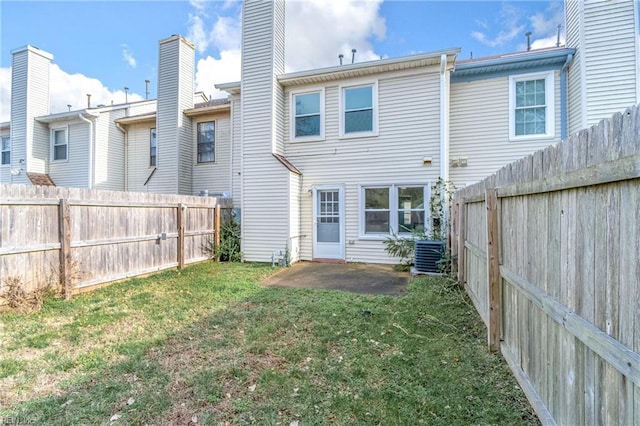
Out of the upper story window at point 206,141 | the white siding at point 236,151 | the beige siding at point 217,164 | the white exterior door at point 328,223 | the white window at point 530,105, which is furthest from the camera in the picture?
the upper story window at point 206,141

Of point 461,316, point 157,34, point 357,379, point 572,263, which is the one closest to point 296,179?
point 461,316

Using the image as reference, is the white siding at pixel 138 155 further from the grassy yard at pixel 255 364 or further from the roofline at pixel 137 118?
the grassy yard at pixel 255 364

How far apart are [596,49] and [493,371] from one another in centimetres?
881

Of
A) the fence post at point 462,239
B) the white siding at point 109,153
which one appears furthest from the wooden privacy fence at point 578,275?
the white siding at point 109,153

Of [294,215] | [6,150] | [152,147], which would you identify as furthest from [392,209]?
[6,150]

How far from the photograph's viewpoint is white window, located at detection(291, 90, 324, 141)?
30.5 feet

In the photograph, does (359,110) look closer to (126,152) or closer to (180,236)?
(180,236)

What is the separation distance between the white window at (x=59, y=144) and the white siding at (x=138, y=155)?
9.51 feet

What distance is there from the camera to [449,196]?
8242 mm

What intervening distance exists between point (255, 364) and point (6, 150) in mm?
19116

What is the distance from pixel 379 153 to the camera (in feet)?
29.0

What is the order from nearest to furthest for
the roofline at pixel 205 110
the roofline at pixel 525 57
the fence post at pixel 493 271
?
the fence post at pixel 493 271 → the roofline at pixel 525 57 → the roofline at pixel 205 110

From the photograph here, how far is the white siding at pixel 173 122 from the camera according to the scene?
1177cm

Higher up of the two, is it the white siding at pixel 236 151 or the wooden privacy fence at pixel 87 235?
the white siding at pixel 236 151
